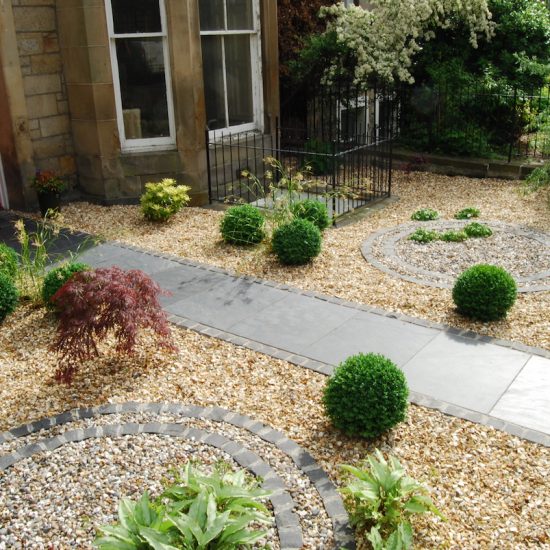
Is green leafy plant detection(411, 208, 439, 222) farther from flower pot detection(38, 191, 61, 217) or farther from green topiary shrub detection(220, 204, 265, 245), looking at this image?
flower pot detection(38, 191, 61, 217)

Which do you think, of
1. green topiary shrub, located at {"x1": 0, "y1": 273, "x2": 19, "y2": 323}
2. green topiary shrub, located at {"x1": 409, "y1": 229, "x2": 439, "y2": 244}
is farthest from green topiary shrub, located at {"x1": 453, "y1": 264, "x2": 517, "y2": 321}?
green topiary shrub, located at {"x1": 0, "y1": 273, "x2": 19, "y2": 323}

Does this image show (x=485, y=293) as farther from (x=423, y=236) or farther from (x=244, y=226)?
(x=244, y=226)

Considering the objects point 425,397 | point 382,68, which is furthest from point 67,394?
point 382,68

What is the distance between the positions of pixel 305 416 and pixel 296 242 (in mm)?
2979

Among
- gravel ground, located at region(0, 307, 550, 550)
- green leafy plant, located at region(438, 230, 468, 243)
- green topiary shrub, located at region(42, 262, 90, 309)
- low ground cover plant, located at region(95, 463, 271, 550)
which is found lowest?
gravel ground, located at region(0, 307, 550, 550)

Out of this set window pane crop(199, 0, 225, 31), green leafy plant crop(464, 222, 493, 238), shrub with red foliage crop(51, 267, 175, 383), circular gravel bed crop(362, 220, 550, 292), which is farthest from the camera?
window pane crop(199, 0, 225, 31)

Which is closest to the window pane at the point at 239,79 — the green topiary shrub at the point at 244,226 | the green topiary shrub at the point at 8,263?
the green topiary shrub at the point at 244,226

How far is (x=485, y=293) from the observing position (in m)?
5.66

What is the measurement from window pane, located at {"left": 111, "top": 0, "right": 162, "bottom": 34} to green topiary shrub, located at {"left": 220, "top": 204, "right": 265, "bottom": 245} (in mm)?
3349

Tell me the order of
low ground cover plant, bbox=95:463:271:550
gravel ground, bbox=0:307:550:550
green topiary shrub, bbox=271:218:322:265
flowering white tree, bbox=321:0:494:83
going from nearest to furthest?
low ground cover plant, bbox=95:463:271:550 < gravel ground, bbox=0:307:550:550 < green topiary shrub, bbox=271:218:322:265 < flowering white tree, bbox=321:0:494:83

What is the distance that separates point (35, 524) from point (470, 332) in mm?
3864

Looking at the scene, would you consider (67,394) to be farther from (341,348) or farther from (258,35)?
(258,35)

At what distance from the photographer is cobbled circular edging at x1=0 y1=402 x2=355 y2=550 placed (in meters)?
3.36

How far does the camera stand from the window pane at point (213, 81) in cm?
992
